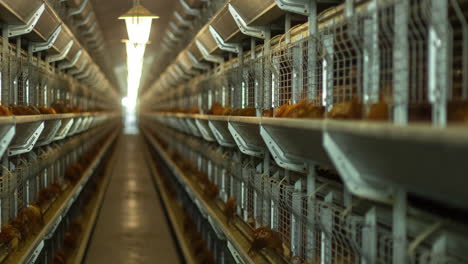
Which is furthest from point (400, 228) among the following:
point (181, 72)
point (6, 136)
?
point (181, 72)

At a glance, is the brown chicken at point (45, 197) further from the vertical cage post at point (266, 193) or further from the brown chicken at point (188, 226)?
the vertical cage post at point (266, 193)

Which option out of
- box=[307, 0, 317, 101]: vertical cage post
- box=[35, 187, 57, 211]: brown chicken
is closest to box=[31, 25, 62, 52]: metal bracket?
box=[35, 187, 57, 211]: brown chicken

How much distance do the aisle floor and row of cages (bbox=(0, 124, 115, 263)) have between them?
3.69 ft

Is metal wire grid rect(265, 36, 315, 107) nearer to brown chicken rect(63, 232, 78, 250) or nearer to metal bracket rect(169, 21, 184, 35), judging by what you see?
brown chicken rect(63, 232, 78, 250)

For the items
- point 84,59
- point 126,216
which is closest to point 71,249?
point 126,216

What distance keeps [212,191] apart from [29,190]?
8.82 ft

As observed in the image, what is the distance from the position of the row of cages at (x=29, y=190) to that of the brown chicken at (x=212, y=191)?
7.29 feet

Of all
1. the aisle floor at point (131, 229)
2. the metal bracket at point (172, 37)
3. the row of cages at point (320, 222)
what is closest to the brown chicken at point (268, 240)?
the row of cages at point (320, 222)

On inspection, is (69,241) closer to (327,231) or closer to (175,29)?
(327,231)

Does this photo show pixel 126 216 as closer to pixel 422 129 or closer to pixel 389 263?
pixel 389 263

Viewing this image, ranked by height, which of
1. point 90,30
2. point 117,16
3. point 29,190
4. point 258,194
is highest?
point 117,16

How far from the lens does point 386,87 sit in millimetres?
2568

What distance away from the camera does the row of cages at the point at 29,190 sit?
4984 millimetres

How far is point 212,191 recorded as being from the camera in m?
8.49
